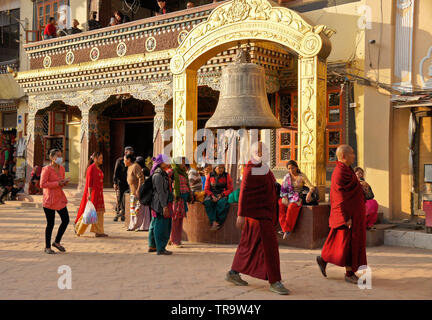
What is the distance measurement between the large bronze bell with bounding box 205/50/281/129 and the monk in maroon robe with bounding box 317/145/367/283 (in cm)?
200

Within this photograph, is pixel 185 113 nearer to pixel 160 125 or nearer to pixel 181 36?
pixel 160 125

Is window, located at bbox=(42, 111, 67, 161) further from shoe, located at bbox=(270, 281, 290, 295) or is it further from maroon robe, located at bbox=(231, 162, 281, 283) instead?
shoe, located at bbox=(270, 281, 290, 295)

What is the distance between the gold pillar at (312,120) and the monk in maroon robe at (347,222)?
8.77ft

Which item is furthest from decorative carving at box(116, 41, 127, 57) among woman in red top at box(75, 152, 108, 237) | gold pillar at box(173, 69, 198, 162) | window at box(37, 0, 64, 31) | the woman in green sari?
the woman in green sari

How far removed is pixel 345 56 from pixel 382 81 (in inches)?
43.2

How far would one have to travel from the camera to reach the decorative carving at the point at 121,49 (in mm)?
14883

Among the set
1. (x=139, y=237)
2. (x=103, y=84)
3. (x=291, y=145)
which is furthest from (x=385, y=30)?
(x=103, y=84)

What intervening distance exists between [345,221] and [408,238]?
359 centimetres

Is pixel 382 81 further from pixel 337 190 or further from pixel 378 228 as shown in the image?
pixel 337 190

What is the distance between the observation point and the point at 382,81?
10.6m

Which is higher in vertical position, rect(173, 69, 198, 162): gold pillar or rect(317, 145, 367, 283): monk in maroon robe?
rect(173, 69, 198, 162): gold pillar

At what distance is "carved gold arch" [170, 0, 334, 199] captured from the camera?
904 cm

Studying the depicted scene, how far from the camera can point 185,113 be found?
10680 millimetres

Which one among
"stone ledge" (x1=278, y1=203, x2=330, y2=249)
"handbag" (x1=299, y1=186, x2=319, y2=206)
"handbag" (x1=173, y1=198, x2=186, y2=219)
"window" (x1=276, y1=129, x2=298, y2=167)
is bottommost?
"stone ledge" (x1=278, y1=203, x2=330, y2=249)
